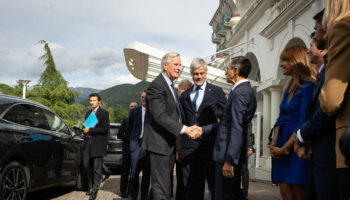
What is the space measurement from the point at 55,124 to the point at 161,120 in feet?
12.4

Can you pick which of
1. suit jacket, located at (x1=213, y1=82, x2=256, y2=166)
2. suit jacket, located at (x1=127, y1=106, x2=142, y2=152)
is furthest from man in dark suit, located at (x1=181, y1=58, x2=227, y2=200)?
suit jacket, located at (x1=127, y1=106, x2=142, y2=152)

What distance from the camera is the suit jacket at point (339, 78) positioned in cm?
220

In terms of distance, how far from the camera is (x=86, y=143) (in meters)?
7.45

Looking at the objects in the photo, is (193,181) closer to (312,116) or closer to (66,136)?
(312,116)

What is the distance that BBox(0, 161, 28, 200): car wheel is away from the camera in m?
5.07

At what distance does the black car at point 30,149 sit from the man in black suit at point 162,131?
215cm

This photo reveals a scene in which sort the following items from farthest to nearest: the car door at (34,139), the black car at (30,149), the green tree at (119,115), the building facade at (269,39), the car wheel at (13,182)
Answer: the green tree at (119,115)
the building facade at (269,39)
the car door at (34,139)
the black car at (30,149)
the car wheel at (13,182)

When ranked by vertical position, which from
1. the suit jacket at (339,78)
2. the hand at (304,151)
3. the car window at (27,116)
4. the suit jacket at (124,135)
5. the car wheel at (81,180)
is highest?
the suit jacket at (339,78)

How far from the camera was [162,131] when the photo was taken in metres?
4.34

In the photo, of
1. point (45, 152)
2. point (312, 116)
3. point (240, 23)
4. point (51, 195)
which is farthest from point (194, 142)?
point (240, 23)

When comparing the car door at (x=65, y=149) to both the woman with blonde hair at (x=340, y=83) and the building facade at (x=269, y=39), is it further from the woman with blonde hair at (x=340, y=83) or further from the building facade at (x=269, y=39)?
the building facade at (x=269, y=39)

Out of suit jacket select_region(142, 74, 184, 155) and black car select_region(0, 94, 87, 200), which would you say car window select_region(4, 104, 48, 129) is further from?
suit jacket select_region(142, 74, 184, 155)

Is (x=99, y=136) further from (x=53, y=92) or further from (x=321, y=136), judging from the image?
(x=53, y=92)

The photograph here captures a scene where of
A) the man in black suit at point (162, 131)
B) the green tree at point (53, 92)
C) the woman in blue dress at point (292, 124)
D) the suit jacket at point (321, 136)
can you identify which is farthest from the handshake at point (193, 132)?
the green tree at point (53, 92)
